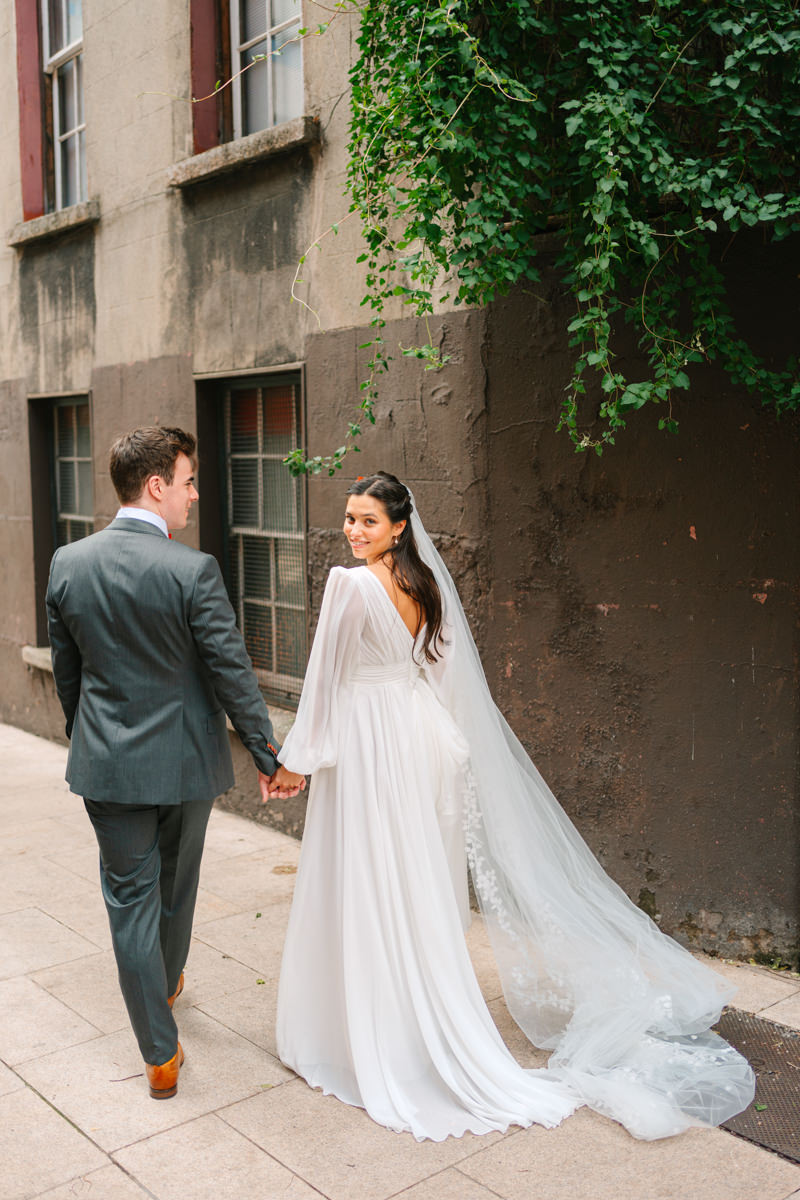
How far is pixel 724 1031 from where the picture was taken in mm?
4023

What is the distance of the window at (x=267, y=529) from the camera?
6.59 m

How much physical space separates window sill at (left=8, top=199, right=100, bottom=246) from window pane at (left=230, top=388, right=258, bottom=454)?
6.88 ft

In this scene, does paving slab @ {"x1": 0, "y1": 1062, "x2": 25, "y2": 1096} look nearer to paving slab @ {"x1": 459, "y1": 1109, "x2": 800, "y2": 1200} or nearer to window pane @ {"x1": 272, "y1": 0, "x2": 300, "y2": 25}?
paving slab @ {"x1": 459, "y1": 1109, "x2": 800, "y2": 1200}

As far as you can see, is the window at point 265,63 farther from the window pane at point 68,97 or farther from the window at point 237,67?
the window pane at point 68,97

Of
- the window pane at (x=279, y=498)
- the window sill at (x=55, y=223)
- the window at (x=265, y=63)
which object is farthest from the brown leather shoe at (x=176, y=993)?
the window sill at (x=55, y=223)

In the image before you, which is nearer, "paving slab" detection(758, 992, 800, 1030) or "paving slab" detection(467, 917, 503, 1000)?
"paving slab" detection(758, 992, 800, 1030)

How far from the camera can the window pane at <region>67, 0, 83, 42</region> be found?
27.9 feet

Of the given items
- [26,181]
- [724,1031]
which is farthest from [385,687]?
[26,181]

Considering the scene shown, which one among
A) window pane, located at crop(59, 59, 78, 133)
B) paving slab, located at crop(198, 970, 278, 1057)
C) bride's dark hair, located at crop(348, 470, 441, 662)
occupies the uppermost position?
window pane, located at crop(59, 59, 78, 133)

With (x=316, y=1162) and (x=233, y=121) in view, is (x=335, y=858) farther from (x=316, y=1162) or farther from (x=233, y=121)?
(x=233, y=121)

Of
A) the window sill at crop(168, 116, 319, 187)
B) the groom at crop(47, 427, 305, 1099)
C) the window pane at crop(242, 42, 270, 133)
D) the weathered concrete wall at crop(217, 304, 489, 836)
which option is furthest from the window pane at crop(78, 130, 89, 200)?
the groom at crop(47, 427, 305, 1099)

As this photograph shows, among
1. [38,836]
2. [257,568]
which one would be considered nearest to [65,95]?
[257,568]

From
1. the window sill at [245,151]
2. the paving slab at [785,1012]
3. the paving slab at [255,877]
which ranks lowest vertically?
the paving slab at [255,877]

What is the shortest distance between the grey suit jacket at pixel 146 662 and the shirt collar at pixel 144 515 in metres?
0.02
